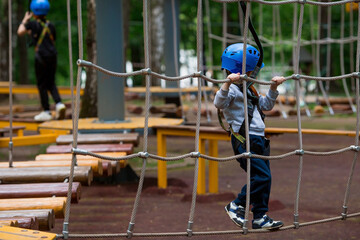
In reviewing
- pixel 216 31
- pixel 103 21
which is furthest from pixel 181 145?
pixel 216 31

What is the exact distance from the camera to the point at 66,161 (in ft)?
13.9

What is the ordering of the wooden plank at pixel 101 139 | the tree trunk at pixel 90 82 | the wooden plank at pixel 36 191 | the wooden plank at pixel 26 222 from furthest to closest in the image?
the tree trunk at pixel 90 82, the wooden plank at pixel 101 139, the wooden plank at pixel 36 191, the wooden plank at pixel 26 222

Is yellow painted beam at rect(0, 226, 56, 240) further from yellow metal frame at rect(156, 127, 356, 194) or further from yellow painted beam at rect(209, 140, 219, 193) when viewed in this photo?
yellow painted beam at rect(209, 140, 219, 193)

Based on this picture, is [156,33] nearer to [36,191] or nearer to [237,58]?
[36,191]

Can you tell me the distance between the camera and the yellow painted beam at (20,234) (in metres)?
2.49

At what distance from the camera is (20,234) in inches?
100

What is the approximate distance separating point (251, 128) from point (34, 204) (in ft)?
3.70

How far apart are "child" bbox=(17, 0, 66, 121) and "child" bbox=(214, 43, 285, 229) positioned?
13.4 feet

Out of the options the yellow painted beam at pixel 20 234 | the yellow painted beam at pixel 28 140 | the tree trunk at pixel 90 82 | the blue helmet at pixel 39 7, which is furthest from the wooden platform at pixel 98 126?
the yellow painted beam at pixel 20 234

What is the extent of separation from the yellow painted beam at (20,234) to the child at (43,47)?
14.8 ft

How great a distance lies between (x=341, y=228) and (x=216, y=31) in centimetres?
1920

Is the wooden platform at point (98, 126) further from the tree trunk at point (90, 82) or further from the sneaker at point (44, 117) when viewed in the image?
the tree trunk at point (90, 82)

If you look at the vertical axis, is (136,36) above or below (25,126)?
above

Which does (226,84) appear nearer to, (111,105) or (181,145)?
(111,105)
